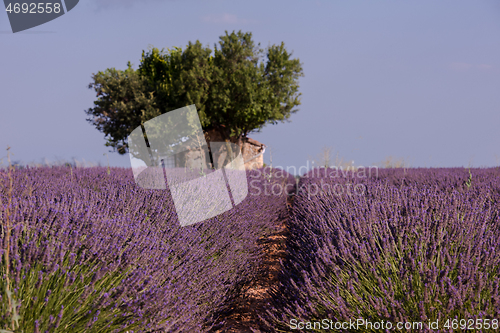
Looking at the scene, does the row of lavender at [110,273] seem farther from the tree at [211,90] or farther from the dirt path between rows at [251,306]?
the tree at [211,90]

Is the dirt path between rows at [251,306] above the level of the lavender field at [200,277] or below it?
below

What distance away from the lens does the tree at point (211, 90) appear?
1488cm

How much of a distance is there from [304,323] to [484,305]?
894mm

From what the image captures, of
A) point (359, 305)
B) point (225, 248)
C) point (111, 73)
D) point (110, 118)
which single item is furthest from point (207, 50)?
point (359, 305)

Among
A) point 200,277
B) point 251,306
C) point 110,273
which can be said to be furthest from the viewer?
point 251,306

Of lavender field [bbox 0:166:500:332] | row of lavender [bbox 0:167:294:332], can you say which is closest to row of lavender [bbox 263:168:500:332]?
lavender field [bbox 0:166:500:332]

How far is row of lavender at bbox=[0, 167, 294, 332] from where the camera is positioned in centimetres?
143

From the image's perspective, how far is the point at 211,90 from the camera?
50.9 feet

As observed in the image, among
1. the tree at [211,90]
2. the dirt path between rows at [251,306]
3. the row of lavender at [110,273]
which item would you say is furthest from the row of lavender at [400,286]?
the tree at [211,90]

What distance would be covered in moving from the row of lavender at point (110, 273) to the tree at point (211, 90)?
12836 millimetres

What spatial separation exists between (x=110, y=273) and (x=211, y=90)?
47.9ft

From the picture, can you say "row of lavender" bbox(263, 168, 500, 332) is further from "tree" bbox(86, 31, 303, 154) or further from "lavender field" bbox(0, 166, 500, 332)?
"tree" bbox(86, 31, 303, 154)

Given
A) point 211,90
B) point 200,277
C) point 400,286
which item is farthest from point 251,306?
point 211,90

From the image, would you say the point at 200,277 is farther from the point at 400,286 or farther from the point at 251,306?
the point at 400,286
